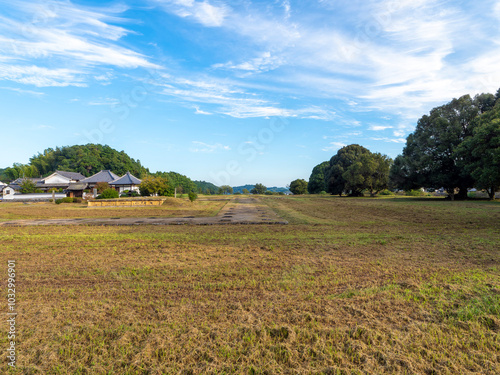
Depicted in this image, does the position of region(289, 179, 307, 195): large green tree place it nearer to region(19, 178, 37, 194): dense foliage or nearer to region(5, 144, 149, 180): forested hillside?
region(5, 144, 149, 180): forested hillside

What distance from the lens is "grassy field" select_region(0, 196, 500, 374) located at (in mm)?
2877

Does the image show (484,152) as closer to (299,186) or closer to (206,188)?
(299,186)

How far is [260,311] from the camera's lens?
12.9 ft

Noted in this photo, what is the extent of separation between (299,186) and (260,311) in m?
92.9

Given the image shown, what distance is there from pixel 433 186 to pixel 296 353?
39.4 m

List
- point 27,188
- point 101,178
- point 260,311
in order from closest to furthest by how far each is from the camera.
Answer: point 260,311 < point 27,188 < point 101,178

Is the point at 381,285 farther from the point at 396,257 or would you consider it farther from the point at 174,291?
the point at 174,291

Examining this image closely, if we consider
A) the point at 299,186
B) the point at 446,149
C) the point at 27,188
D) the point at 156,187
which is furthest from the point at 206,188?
the point at 446,149

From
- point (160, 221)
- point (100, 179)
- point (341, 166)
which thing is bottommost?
point (160, 221)

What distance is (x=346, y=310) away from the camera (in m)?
3.94

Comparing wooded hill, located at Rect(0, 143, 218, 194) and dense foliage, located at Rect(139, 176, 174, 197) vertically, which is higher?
wooded hill, located at Rect(0, 143, 218, 194)

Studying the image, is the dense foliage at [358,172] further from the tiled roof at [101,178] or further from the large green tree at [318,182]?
the tiled roof at [101,178]

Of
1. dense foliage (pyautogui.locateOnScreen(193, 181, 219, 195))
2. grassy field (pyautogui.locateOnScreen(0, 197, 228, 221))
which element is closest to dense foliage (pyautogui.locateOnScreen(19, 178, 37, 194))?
grassy field (pyautogui.locateOnScreen(0, 197, 228, 221))

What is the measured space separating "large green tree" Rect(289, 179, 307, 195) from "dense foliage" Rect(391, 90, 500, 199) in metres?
57.1
